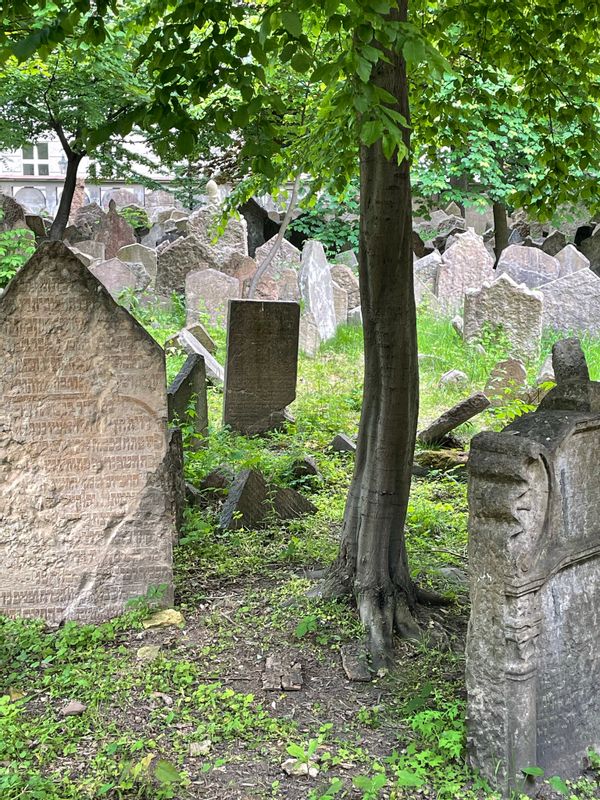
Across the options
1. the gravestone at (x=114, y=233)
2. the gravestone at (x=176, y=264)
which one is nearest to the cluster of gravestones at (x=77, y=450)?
the gravestone at (x=176, y=264)

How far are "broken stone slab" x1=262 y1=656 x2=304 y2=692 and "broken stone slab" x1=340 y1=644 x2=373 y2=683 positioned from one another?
23cm

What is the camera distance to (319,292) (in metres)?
13.1

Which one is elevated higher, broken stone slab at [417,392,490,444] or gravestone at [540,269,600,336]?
gravestone at [540,269,600,336]

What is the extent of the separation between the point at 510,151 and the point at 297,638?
12.9m

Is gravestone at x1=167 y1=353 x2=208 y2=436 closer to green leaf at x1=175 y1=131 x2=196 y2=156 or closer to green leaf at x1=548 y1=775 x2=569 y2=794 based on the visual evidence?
green leaf at x1=175 y1=131 x2=196 y2=156

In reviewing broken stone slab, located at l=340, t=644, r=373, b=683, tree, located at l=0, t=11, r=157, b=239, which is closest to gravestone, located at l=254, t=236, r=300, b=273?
tree, located at l=0, t=11, r=157, b=239

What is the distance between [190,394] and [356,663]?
3.79 m

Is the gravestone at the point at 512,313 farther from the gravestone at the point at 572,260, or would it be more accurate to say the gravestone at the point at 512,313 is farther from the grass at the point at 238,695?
the gravestone at the point at 572,260

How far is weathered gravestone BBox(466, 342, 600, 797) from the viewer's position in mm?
3189

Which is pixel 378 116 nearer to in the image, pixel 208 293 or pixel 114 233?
pixel 208 293

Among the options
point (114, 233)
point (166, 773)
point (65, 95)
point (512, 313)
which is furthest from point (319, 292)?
point (166, 773)

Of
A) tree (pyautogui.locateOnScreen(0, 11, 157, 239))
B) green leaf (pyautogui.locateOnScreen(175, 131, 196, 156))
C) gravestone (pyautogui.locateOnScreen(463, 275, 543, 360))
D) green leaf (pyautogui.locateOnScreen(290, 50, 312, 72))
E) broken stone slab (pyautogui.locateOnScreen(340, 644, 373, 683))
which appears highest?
tree (pyautogui.locateOnScreen(0, 11, 157, 239))

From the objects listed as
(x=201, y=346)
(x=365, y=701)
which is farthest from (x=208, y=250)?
(x=365, y=701)

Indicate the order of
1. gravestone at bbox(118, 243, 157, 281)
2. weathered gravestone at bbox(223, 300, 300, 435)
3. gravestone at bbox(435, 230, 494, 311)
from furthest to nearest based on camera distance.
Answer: gravestone at bbox(118, 243, 157, 281) → gravestone at bbox(435, 230, 494, 311) → weathered gravestone at bbox(223, 300, 300, 435)
